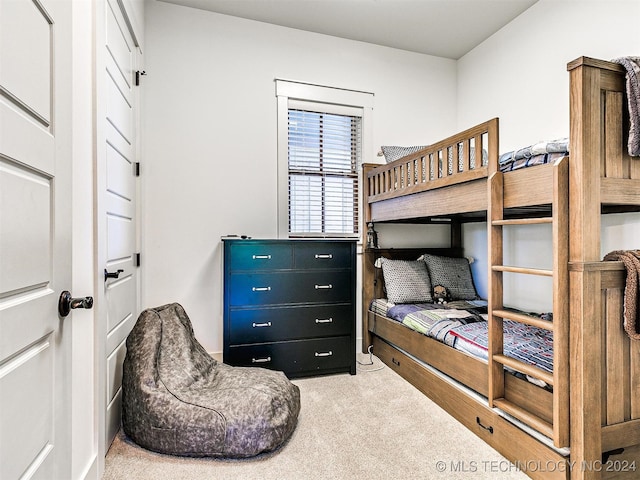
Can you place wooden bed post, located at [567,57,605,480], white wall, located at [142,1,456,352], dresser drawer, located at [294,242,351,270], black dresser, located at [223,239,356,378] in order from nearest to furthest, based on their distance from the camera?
wooden bed post, located at [567,57,605,480], black dresser, located at [223,239,356,378], dresser drawer, located at [294,242,351,270], white wall, located at [142,1,456,352]

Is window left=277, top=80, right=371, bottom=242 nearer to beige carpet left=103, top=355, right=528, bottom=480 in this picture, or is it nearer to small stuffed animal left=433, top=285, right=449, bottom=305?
small stuffed animal left=433, top=285, right=449, bottom=305

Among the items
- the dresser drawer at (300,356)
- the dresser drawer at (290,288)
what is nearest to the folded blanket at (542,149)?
the dresser drawer at (290,288)

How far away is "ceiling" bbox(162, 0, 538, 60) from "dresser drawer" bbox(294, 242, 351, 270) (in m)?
1.94

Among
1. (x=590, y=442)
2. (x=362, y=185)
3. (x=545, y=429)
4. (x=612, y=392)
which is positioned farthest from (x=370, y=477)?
(x=362, y=185)

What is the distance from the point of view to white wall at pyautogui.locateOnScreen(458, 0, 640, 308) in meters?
2.28

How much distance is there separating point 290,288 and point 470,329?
1.25m

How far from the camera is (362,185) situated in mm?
3379

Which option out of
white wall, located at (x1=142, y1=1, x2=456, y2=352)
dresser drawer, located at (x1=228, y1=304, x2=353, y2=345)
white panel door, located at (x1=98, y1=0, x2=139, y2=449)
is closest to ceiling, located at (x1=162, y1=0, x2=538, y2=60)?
white wall, located at (x1=142, y1=1, x2=456, y2=352)

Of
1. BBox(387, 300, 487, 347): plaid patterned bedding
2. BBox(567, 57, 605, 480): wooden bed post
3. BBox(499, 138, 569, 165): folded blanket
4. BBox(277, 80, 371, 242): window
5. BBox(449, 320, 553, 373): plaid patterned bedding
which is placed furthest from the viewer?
BBox(277, 80, 371, 242): window

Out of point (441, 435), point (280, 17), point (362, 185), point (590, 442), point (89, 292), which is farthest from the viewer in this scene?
point (362, 185)

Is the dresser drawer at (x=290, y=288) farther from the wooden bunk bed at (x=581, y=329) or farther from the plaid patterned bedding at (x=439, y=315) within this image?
the wooden bunk bed at (x=581, y=329)

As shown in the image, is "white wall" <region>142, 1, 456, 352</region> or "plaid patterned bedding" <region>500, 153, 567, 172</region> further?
"white wall" <region>142, 1, 456, 352</region>

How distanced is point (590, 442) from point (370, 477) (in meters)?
0.89

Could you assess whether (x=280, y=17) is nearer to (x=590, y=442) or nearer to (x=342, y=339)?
(x=342, y=339)
